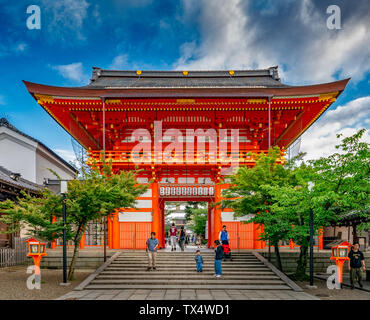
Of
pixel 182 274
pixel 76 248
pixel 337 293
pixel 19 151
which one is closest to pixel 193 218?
pixel 19 151

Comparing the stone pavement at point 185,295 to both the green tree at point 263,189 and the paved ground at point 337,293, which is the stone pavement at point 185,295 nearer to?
the paved ground at point 337,293

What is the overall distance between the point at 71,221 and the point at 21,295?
3377 millimetres

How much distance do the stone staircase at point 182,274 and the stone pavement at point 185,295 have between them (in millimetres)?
529

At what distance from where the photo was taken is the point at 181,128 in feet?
67.2

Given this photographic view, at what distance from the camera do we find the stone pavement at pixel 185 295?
1038 cm

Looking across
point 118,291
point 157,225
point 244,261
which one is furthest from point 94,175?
point 244,261

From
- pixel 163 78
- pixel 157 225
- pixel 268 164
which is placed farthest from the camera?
pixel 163 78

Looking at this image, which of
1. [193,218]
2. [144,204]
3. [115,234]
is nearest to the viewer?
[115,234]

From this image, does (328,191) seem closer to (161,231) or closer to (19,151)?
(161,231)

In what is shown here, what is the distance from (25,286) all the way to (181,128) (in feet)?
40.9

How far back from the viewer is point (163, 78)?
24.6m

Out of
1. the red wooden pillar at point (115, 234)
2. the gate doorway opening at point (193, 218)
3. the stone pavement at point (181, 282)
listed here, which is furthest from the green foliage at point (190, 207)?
the stone pavement at point (181, 282)

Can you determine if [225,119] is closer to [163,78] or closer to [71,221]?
[163,78]

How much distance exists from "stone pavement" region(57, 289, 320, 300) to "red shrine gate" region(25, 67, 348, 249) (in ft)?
21.1
